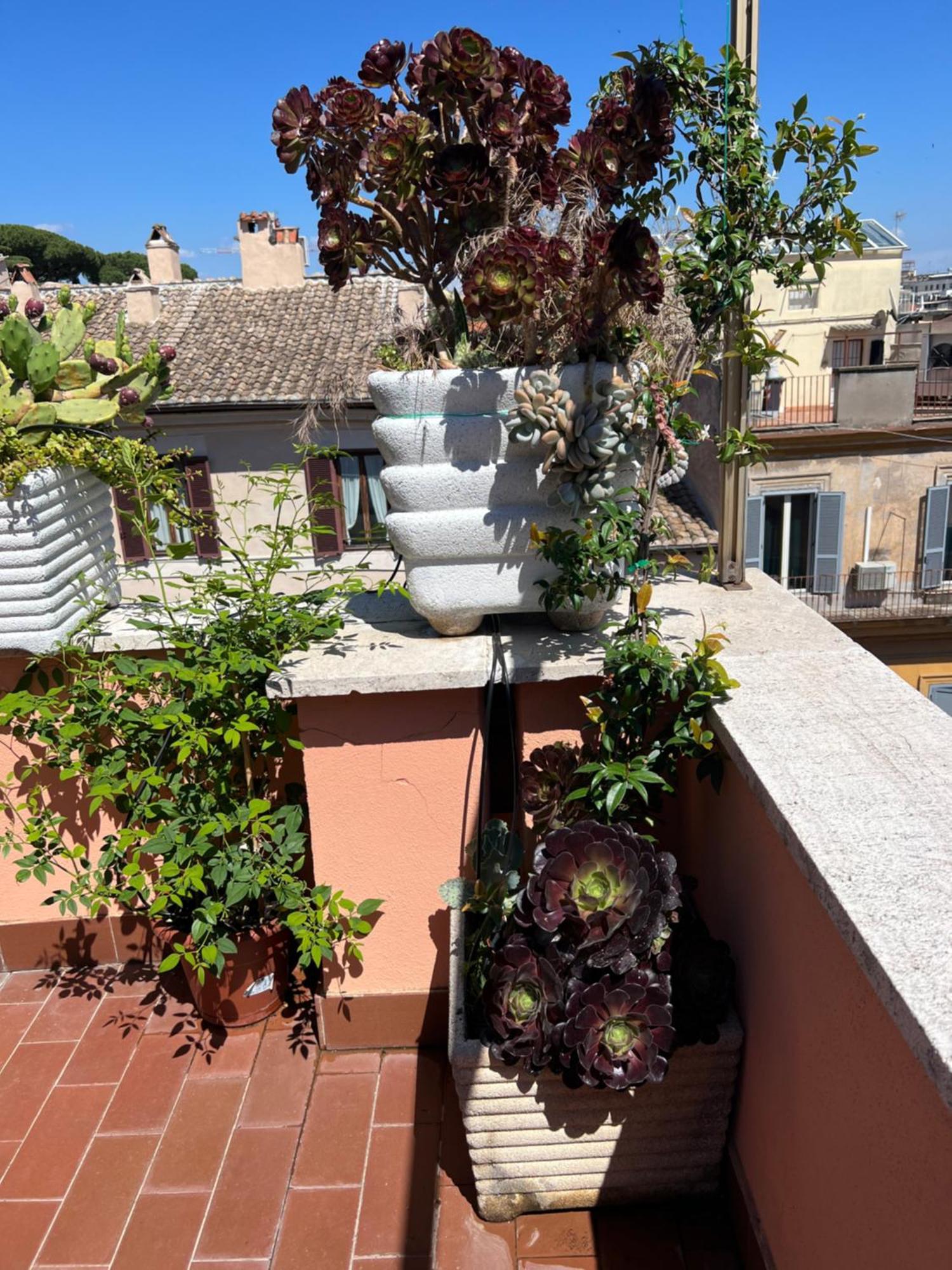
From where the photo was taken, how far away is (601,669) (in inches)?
78.2

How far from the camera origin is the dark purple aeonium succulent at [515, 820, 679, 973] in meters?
1.64

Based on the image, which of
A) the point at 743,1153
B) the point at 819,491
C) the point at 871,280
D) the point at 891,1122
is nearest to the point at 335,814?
the point at 743,1153

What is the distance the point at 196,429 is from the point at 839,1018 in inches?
532

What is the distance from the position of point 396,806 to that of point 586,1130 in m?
0.81

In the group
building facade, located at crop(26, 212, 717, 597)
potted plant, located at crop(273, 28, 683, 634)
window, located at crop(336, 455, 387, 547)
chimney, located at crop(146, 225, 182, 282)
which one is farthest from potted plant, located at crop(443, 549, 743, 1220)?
chimney, located at crop(146, 225, 182, 282)

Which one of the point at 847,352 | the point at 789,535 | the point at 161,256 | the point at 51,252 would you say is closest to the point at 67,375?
the point at 789,535

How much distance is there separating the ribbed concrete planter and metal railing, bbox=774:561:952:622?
1454 centimetres

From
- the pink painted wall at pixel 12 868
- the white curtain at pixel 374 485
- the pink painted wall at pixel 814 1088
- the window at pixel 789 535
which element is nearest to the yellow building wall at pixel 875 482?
the window at pixel 789 535

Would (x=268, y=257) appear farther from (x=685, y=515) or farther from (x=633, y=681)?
(x=633, y=681)

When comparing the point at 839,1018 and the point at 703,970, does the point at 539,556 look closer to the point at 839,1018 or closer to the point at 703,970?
the point at 703,970

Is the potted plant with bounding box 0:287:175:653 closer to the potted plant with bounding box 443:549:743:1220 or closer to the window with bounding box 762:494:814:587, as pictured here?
the potted plant with bounding box 443:549:743:1220

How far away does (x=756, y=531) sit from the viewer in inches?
606

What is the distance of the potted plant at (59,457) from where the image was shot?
2.22 m

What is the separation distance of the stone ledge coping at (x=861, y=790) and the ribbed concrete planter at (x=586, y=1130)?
57 centimetres
